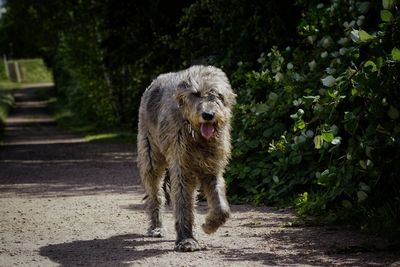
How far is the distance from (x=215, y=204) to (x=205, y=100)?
3.25ft

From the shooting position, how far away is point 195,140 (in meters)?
6.77

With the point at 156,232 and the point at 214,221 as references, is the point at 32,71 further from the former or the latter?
the point at 214,221

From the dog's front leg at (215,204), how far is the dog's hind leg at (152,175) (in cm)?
89

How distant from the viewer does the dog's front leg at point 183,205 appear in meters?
6.66

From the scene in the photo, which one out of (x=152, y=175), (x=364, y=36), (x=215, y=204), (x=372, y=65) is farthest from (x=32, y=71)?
(x=364, y=36)

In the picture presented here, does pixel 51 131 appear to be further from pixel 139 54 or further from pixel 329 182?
pixel 329 182

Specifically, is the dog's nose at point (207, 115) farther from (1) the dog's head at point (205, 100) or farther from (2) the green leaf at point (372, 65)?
(2) the green leaf at point (372, 65)

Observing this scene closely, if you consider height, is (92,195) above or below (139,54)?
below

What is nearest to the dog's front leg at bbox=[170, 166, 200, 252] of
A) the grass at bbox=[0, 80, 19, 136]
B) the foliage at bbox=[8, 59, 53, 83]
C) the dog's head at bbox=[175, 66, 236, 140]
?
the dog's head at bbox=[175, 66, 236, 140]

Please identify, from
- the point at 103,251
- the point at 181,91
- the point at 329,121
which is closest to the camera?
the point at 181,91

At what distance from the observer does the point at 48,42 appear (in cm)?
4181

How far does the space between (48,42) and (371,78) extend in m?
37.3

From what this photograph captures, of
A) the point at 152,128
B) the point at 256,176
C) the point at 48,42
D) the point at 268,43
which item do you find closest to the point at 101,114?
the point at 48,42

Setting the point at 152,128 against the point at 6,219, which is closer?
the point at 152,128
